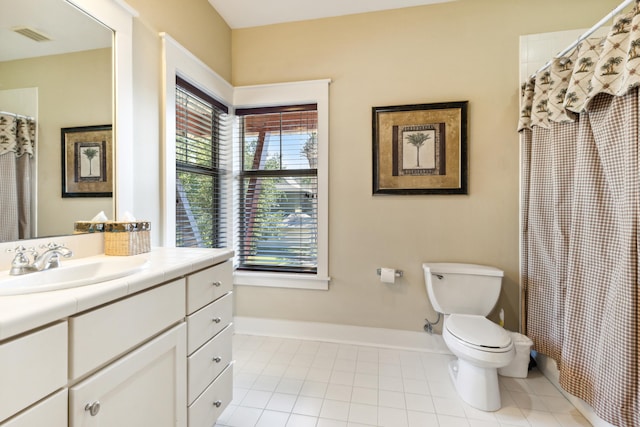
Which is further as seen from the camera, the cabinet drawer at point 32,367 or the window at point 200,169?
the window at point 200,169

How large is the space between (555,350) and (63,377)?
2.28 meters

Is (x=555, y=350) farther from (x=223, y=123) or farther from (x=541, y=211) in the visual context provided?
(x=223, y=123)

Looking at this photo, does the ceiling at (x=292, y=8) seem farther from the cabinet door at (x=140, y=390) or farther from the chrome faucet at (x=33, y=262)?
the cabinet door at (x=140, y=390)

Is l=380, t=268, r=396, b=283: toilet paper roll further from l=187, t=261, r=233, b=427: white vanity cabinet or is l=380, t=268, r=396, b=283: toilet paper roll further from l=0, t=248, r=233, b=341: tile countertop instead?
l=0, t=248, r=233, b=341: tile countertop

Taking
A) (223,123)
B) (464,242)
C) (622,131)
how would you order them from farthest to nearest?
(223,123), (464,242), (622,131)

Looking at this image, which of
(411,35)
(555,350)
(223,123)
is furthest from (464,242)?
(223,123)

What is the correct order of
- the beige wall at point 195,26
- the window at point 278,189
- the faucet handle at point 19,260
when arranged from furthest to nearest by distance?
the window at point 278,189 → the beige wall at point 195,26 → the faucet handle at point 19,260

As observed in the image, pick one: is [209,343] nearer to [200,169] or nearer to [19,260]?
[19,260]

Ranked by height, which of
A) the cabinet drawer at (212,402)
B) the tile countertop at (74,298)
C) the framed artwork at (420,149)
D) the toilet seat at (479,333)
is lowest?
the cabinet drawer at (212,402)

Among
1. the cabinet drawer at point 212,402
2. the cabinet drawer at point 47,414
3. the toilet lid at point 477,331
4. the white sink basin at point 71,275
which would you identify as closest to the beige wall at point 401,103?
the toilet lid at point 477,331

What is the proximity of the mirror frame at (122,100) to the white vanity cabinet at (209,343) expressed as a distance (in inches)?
23.5

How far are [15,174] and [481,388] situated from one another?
2.32 meters

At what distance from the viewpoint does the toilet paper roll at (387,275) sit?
217cm

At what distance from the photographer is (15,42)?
1.03m
